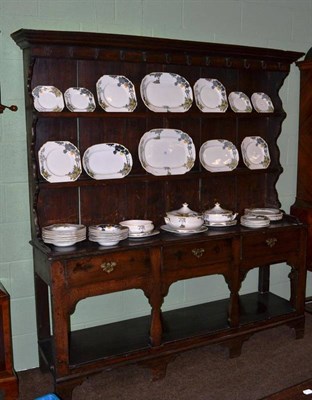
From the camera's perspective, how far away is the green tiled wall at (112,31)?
257 cm

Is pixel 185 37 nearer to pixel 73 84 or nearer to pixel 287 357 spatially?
pixel 73 84

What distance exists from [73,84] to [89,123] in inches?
8.8

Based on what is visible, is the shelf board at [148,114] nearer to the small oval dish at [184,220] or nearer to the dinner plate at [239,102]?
the dinner plate at [239,102]

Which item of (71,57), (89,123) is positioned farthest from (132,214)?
(71,57)

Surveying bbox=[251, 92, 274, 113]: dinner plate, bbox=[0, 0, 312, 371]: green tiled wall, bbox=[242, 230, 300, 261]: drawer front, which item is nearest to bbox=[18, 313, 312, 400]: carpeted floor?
bbox=[0, 0, 312, 371]: green tiled wall

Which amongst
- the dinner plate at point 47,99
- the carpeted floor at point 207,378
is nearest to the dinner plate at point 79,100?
the dinner plate at point 47,99

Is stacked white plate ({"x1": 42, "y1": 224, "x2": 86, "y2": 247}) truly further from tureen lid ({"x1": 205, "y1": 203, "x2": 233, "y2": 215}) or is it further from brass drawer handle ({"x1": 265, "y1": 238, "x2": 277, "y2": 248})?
brass drawer handle ({"x1": 265, "y1": 238, "x2": 277, "y2": 248})

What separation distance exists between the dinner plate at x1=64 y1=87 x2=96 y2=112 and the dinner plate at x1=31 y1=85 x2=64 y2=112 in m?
0.04

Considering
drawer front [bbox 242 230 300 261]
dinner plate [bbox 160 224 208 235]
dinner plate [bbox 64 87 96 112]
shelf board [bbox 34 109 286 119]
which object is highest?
dinner plate [bbox 64 87 96 112]

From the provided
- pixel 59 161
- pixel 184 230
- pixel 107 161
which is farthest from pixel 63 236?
pixel 184 230

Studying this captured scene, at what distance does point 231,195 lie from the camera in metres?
3.22

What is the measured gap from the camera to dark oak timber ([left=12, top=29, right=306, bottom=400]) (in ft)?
7.95

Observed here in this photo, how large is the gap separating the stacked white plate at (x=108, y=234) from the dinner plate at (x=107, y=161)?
0.29 m

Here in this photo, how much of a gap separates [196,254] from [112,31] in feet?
4.33
